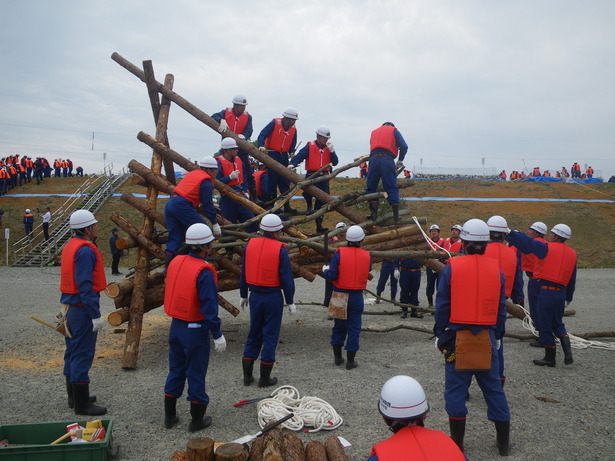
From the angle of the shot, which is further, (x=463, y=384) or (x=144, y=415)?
(x=144, y=415)

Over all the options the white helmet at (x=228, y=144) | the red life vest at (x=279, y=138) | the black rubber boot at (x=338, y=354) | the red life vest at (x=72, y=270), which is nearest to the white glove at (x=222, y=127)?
the white helmet at (x=228, y=144)

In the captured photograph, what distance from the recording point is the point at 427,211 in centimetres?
3334

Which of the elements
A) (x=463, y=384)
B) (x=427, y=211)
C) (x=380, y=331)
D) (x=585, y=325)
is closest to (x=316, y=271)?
(x=380, y=331)

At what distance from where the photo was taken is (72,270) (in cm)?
631

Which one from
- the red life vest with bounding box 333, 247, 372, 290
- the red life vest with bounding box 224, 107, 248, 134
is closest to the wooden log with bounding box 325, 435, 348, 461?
the red life vest with bounding box 333, 247, 372, 290

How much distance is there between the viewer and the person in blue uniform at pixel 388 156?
9.58 m

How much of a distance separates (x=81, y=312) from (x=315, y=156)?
6.04 m

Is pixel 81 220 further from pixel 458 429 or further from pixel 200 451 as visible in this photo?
pixel 458 429

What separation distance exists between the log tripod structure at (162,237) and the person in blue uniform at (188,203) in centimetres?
89

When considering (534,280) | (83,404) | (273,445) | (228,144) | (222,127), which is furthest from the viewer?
(222,127)

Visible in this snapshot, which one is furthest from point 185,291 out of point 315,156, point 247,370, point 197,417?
point 315,156

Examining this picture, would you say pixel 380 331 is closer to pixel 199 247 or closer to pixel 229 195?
pixel 229 195

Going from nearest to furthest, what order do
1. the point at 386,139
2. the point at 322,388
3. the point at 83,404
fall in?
1. the point at 83,404
2. the point at 322,388
3. the point at 386,139

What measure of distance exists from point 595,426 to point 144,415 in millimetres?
5550
